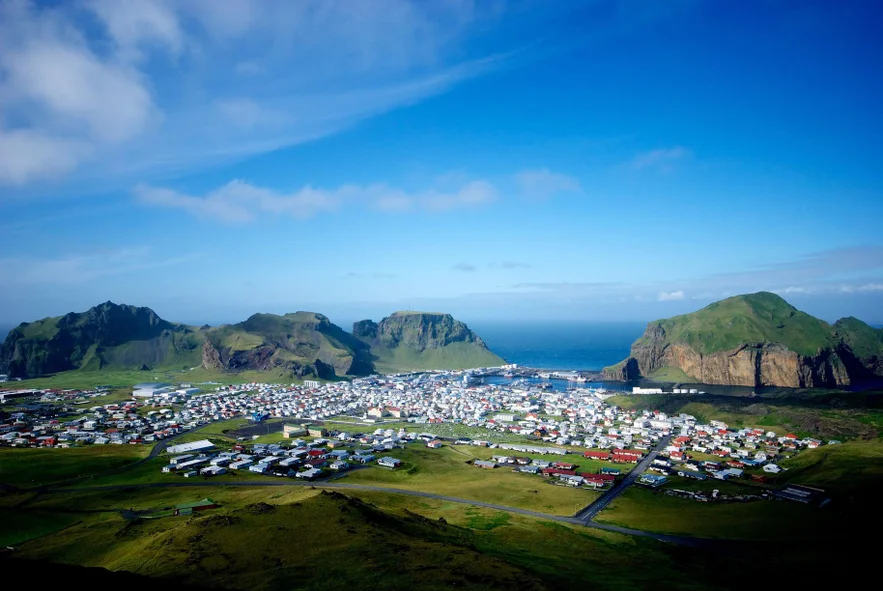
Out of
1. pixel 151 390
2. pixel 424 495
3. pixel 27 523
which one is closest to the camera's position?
pixel 27 523

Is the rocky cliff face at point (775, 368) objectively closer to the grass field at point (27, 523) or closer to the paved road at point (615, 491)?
the paved road at point (615, 491)

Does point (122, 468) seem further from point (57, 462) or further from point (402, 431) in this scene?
point (402, 431)

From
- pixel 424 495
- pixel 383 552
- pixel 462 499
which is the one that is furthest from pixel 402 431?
pixel 383 552

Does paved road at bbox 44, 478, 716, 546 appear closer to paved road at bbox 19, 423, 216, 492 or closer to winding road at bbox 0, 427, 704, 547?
winding road at bbox 0, 427, 704, 547

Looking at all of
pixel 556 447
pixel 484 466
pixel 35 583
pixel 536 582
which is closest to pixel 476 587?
pixel 536 582

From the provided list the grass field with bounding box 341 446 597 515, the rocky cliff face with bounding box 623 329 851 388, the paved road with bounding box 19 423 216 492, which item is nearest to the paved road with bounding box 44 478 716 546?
the grass field with bounding box 341 446 597 515

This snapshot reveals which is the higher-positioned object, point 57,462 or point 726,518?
point 726,518

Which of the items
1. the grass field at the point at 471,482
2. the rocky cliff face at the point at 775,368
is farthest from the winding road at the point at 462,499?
the rocky cliff face at the point at 775,368
